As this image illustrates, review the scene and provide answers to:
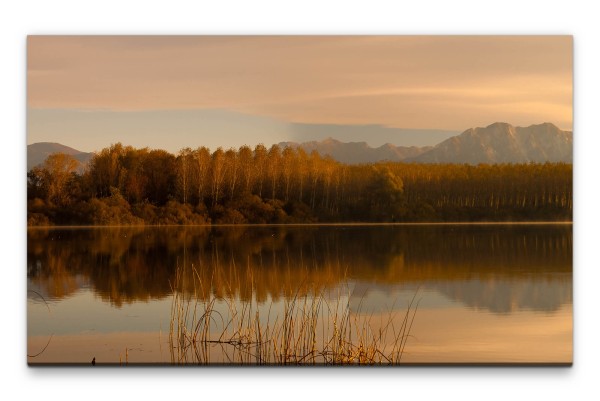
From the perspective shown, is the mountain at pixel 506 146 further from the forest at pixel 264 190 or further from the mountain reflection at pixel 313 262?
the mountain reflection at pixel 313 262

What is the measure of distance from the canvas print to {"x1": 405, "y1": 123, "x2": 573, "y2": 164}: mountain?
12mm

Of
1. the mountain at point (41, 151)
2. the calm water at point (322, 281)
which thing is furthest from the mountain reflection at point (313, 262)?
the mountain at point (41, 151)

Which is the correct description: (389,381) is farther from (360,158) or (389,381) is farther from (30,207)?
(30,207)

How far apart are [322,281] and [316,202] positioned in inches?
18.9

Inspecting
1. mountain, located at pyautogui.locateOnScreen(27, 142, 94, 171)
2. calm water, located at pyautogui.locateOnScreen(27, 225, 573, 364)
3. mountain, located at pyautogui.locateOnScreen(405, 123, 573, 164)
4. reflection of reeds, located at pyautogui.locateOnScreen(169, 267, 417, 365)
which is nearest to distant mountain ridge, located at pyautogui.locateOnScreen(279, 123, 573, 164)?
mountain, located at pyautogui.locateOnScreen(405, 123, 573, 164)

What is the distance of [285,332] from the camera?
543cm

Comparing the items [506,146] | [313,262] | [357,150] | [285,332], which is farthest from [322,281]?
[506,146]

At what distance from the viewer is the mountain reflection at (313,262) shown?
214 inches

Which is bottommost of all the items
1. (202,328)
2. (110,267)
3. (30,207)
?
(202,328)

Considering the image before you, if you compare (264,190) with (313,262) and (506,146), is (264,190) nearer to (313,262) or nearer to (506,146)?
(313,262)

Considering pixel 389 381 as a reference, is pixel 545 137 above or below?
above
